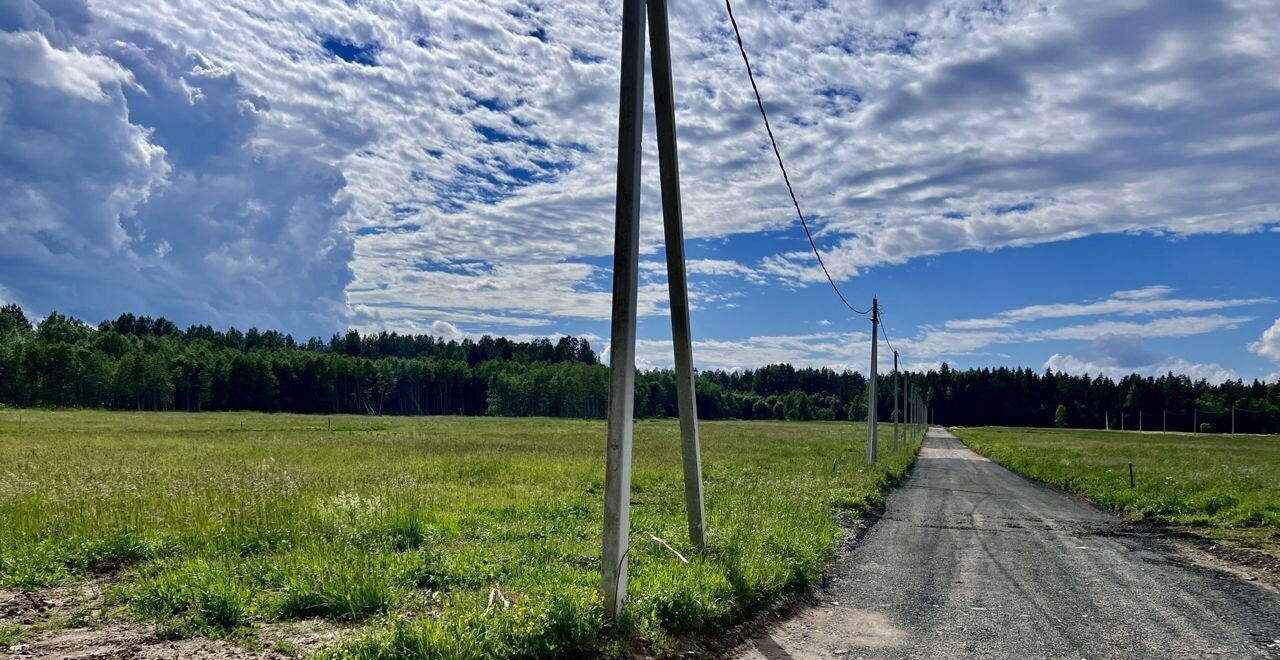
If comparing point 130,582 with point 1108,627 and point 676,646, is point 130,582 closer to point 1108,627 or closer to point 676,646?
point 676,646

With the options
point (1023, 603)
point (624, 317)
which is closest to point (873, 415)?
point (1023, 603)

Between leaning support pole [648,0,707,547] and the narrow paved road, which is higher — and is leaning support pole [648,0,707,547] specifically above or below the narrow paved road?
above

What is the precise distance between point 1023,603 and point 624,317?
5.58m

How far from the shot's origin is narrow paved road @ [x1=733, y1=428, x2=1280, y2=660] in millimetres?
7039

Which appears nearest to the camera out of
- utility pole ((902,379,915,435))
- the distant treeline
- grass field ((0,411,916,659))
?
grass field ((0,411,916,659))

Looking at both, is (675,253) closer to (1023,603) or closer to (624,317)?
(624,317)

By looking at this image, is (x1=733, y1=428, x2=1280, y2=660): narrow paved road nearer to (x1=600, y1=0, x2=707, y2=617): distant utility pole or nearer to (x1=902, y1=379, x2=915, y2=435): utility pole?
(x1=600, y1=0, x2=707, y2=617): distant utility pole

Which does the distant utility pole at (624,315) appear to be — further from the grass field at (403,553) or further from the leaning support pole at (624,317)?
the grass field at (403,553)

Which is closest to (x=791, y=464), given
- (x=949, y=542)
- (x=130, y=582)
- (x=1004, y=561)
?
(x=949, y=542)

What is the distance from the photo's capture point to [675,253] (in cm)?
884

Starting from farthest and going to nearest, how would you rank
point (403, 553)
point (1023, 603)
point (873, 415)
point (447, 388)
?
point (447, 388) < point (873, 415) < point (403, 553) < point (1023, 603)

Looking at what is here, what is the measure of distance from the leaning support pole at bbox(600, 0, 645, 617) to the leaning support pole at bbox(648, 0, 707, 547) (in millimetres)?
1213

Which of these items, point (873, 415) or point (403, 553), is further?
point (873, 415)

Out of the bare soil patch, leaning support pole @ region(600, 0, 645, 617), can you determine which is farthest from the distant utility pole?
the bare soil patch
